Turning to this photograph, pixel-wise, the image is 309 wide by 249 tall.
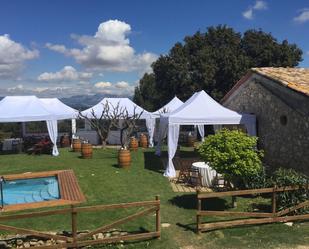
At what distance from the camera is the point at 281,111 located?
14117 mm

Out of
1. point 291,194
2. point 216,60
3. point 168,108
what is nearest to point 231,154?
point 291,194

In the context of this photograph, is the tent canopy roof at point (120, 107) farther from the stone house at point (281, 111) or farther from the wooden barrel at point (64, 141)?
the stone house at point (281, 111)

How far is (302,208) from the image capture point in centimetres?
998

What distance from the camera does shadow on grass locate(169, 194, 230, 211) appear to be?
36.2ft

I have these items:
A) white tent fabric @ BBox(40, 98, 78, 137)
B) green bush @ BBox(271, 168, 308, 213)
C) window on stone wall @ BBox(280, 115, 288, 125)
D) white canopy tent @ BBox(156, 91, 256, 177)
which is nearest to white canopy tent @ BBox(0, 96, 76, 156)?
white tent fabric @ BBox(40, 98, 78, 137)

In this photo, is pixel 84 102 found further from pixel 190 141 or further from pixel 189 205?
pixel 189 205

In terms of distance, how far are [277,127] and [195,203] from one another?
508 cm

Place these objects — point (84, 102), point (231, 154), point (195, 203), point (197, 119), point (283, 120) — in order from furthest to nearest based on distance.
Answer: point (84, 102)
point (197, 119)
point (283, 120)
point (195, 203)
point (231, 154)

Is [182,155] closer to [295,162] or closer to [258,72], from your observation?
[258,72]

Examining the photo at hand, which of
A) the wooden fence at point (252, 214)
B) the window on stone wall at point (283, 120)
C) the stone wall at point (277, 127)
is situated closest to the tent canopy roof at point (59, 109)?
the stone wall at point (277, 127)

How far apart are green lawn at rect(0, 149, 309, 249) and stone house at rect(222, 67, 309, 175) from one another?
2661 mm

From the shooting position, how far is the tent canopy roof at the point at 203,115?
15.8 meters

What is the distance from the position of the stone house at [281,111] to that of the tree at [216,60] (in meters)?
14.1

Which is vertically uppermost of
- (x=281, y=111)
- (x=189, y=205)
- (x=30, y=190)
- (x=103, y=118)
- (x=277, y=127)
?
(x=281, y=111)
